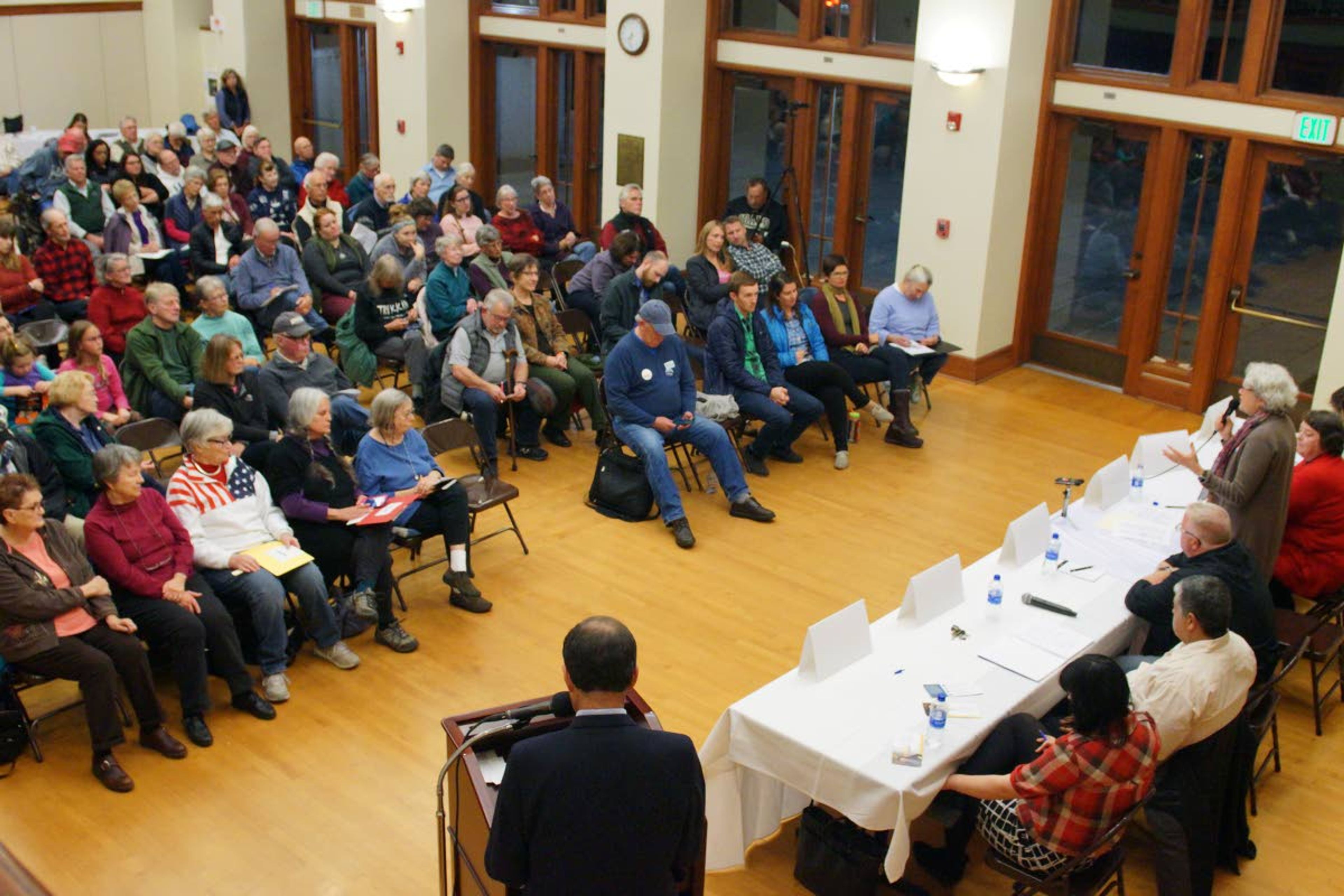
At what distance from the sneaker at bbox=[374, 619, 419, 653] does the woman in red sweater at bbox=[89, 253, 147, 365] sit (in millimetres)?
3321

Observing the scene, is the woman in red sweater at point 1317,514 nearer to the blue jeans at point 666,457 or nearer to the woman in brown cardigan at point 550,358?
the blue jeans at point 666,457

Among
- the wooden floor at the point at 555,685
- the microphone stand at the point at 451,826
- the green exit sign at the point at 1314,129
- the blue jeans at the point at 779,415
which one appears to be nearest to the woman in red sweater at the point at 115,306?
the wooden floor at the point at 555,685

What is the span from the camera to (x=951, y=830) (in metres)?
4.63

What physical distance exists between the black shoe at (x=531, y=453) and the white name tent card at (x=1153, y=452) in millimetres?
3685

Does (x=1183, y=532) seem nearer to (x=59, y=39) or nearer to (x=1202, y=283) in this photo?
(x=1202, y=283)

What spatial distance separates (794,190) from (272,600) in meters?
7.35

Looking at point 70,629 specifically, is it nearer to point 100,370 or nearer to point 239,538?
point 239,538

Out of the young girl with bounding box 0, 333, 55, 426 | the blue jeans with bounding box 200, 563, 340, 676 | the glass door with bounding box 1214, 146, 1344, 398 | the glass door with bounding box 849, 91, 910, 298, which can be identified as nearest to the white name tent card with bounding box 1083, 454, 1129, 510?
the glass door with bounding box 1214, 146, 1344, 398

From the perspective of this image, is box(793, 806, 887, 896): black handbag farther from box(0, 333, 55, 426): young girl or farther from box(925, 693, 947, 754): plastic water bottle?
box(0, 333, 55, 426): young girl

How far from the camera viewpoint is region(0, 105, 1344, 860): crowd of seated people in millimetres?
4926

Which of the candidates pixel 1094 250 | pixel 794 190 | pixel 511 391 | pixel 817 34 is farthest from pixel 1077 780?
pixel 817 34

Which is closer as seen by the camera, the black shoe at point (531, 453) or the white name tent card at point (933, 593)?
the white name tent card at point (933, 593)

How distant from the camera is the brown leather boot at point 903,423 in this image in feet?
29.7

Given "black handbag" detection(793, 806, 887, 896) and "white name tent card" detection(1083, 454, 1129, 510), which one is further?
"white name tent card" detection(1083, 454, 1129, 510)
